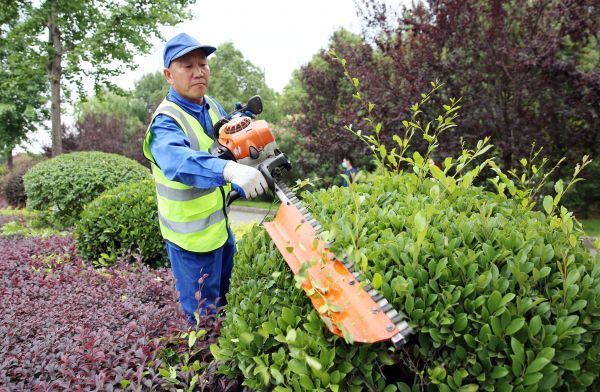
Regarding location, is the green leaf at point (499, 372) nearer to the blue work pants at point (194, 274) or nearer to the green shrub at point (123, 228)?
the blue work pants at point (194, 274)

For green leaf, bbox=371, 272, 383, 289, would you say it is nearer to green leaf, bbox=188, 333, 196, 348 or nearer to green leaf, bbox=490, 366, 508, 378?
green leaf, bbox=490, 366, 508, 378

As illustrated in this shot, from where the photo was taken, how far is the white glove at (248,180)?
6.28 feet

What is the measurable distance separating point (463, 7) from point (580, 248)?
22.1 feet

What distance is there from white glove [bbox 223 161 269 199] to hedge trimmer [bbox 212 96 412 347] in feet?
0.33

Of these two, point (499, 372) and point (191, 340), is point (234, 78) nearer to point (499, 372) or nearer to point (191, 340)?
point (191, 340)

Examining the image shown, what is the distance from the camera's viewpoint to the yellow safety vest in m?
2.59

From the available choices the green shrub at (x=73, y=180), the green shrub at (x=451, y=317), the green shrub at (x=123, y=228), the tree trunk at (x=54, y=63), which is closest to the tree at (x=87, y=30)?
the tree trunk at (x=54, y=63)

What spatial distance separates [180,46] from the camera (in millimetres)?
2535

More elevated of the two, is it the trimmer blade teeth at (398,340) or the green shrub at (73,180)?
the green shrub at (73,180)

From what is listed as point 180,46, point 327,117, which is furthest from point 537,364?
point 327,117

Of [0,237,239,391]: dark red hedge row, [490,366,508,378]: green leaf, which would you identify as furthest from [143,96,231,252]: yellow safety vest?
[490,366,508,378]: green leaf

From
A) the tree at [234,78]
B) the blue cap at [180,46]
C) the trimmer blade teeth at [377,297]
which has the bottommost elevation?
the trimmer blade teeth at [377,297]

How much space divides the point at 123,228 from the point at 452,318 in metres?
3.83

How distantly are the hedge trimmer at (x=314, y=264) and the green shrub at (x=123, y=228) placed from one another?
246 centimetres
